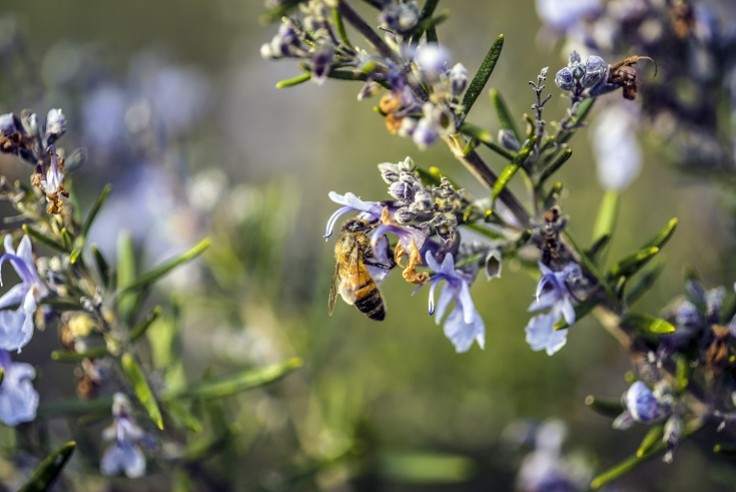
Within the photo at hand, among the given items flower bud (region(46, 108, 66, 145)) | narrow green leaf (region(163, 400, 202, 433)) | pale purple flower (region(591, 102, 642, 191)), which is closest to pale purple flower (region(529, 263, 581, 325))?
narrow green leaf (region(163, 400, 202, 433))

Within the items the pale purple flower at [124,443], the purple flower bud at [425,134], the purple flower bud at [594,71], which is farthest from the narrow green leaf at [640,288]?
the pale purple flower at [124,443]

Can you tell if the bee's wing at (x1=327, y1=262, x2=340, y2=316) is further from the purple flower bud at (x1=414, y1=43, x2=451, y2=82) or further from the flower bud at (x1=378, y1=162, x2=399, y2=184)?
the purple flower bud at (x1=414, y1=43, x2=451, y2=82)

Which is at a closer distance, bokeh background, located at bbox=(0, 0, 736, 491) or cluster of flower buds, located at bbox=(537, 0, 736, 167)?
cluster of flower buds, located at bbox=(537, 0, 736, 167)

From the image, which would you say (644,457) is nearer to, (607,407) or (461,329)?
(607,407)

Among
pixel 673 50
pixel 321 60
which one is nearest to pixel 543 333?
pixel 321 60

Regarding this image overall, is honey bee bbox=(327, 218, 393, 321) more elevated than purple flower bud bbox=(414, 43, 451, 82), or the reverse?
purple flower bud bbox=(414, 43, 451, 82)

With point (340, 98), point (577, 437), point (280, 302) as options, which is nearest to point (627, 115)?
point (577, 437)
